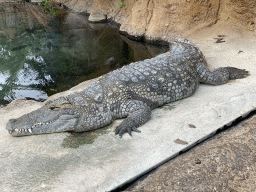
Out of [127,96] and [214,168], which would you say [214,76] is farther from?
[214,168]

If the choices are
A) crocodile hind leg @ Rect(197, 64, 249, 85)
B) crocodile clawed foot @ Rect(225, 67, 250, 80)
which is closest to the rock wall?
crocodile clawed foot @ Rect(225, 67, 250, 80)

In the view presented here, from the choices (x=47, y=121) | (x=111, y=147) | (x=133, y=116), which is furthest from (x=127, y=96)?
(x=47, y=121)

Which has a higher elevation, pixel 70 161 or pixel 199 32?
pixel 199 32

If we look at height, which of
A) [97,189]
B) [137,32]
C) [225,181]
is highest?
[137,32]

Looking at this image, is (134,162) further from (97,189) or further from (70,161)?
(70,161)

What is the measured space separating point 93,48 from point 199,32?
3898 millimetres

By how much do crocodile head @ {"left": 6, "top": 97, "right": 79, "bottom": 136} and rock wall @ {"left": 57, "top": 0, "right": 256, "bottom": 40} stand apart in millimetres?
5743

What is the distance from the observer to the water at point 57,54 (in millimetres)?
6195

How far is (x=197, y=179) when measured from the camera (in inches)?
96.0

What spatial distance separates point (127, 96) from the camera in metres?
3.85

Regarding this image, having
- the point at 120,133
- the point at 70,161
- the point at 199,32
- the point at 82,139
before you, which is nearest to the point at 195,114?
the point at 120,133

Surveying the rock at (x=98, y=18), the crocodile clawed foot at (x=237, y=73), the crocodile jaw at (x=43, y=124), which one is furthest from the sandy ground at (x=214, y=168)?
the rock at (x=98, y=18)

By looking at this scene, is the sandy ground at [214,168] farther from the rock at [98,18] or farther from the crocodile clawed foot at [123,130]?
the rock at [98,18]

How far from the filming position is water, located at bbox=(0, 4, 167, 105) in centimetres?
620
